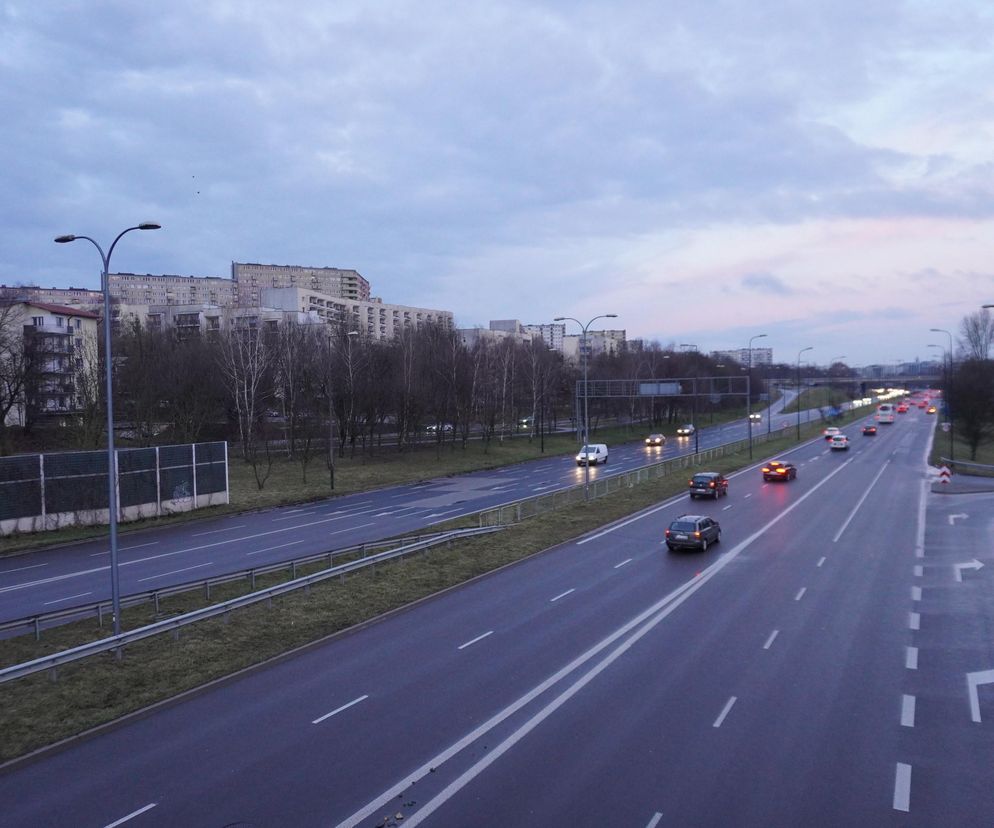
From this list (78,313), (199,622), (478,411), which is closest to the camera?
(199,622)

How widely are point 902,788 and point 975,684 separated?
16.2 feet

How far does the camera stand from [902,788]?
9500 millimetres

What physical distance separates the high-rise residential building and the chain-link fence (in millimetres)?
138554

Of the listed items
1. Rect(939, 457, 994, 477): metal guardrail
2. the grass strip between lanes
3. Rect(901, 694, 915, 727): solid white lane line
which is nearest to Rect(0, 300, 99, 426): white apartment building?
the grass strip between lanes

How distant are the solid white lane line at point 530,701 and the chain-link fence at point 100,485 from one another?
2421 centimetres

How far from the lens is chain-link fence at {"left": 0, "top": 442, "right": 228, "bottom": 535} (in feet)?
97.9

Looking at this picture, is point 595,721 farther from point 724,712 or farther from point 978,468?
point 978,468

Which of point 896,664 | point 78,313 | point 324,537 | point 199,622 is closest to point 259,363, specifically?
point 78,313

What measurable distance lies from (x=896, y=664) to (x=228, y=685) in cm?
1235

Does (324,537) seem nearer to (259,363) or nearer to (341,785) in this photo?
(341,785)

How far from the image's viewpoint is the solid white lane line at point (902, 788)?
907cm

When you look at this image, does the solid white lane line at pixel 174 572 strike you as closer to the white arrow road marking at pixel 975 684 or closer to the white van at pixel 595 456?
the white arrow road marking at pixel 975 684

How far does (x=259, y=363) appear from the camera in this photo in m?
58.5

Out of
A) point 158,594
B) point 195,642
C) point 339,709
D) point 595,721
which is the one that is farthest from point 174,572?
point 595,721
